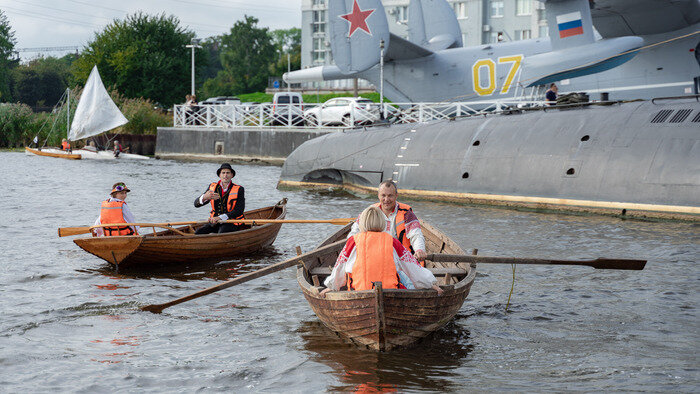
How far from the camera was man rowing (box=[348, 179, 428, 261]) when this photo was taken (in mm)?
9867

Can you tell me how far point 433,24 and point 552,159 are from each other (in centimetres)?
A: 2072

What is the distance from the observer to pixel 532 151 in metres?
21.8

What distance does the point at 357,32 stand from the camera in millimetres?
33844

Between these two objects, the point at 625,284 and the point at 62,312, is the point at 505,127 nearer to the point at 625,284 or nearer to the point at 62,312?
the point at 625,284

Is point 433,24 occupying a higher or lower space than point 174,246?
higher

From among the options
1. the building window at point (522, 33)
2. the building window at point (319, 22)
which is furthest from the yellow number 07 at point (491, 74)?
the building window at point (319, 22)

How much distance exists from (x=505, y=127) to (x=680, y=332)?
14.8m

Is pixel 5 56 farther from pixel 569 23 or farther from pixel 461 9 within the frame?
pixel 569 23

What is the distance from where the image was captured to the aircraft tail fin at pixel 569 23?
2400 cm

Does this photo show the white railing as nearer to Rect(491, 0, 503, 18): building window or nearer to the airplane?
the airplane

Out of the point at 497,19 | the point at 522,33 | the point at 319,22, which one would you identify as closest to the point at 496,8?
the point at 497,19

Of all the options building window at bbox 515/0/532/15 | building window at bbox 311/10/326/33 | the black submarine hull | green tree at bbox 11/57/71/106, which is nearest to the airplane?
the black submarine hull

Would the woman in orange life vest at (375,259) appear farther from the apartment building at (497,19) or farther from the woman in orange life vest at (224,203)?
the apartment building at (497,19)

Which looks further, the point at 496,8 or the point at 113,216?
the point at 496,8
